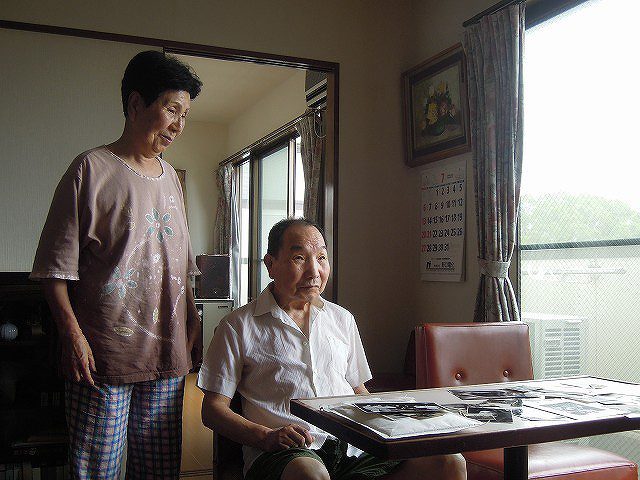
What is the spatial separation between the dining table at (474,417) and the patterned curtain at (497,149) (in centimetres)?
116

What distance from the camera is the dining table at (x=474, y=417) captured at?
1.24 meters

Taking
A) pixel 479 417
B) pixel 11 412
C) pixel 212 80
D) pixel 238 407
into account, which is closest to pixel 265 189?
pixel 212 80

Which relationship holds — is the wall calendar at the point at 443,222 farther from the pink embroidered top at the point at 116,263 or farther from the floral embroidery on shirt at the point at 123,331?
the floral embroidery on shirt at the point at 123,331

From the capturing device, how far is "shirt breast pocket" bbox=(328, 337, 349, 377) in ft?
6.24

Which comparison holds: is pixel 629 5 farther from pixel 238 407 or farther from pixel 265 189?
pixel 265 189

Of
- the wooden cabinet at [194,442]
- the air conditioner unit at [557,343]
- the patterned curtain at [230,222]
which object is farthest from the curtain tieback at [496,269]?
the patterned curtain at [230,222]

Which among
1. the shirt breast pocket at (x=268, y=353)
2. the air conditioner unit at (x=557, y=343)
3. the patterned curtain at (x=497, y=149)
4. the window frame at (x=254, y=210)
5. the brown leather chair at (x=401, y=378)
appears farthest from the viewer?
the window frame at (x=254, y=210)

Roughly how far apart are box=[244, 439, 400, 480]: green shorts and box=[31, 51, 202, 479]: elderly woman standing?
0.42m

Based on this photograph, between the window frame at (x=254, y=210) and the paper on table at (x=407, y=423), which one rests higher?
the window frame at (x=254, y=210)

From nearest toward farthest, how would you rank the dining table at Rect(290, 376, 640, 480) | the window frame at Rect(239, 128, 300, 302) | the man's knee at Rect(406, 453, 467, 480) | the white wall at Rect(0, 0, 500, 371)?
the dining table at Rect(290, 376, 640, 480) < the man's knee at Rect(406, 453, 467, 480) < the white wall at Rect(0, 0, 500, 371) < the window frame at Rect(239, 128, 300, 302)

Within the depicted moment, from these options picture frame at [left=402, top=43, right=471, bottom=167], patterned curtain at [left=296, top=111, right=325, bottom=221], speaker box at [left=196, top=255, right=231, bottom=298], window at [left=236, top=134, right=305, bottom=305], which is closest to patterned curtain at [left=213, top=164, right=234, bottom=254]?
window at [left=236, top=134, right=305, bottom=305]

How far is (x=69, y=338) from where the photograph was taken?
1.72 m

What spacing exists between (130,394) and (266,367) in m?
A: 0.39

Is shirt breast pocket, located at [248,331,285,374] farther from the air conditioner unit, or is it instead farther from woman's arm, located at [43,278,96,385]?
the air conditioner unit
